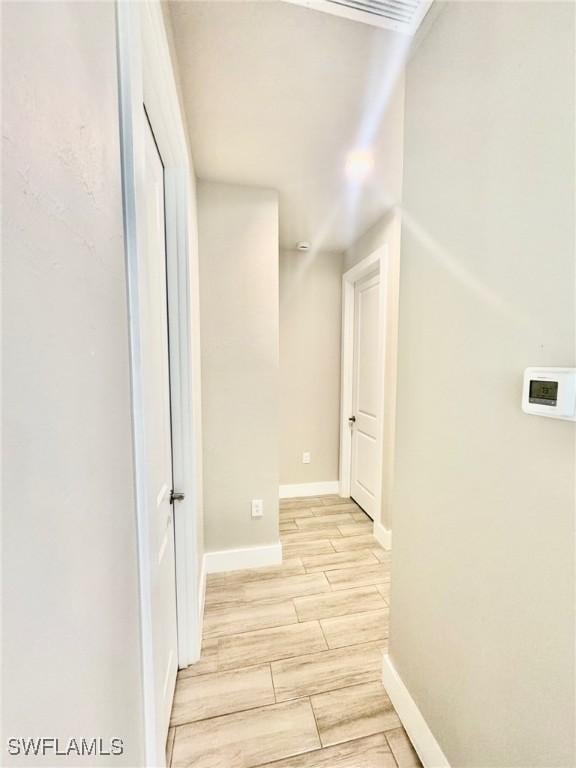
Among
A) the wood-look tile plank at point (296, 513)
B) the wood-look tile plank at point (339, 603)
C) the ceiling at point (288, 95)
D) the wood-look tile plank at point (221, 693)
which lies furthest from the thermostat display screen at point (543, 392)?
the wood-look tile plank at point (296, 513)

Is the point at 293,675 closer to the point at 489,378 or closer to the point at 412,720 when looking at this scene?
the point at 412,720

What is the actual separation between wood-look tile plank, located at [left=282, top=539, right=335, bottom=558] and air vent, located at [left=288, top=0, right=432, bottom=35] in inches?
111

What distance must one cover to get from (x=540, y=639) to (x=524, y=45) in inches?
54.7

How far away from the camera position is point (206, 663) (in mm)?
1487

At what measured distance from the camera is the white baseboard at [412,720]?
3.47 ft

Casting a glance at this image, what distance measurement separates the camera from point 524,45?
0.75 meters

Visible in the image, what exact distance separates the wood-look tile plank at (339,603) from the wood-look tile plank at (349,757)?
0.60 metres

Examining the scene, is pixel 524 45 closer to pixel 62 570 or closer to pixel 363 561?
pixel 62 570

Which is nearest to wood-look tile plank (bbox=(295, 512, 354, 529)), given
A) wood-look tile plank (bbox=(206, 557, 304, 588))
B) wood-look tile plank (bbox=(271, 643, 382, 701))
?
wood-look tile plank (bbox=(206, 557, 304, 588))

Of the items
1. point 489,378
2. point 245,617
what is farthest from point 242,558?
point 489,378

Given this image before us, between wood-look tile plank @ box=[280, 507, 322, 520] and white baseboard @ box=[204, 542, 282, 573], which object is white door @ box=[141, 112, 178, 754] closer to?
white baseboard @ box=[204, 542, 282, 573]

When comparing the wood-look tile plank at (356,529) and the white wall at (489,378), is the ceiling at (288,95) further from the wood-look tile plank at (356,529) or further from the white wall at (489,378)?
the wood-look tile plank at (356,529)

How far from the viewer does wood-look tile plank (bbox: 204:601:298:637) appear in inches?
66.2

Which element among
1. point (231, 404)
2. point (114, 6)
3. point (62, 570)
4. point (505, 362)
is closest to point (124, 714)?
point (62, 570)
